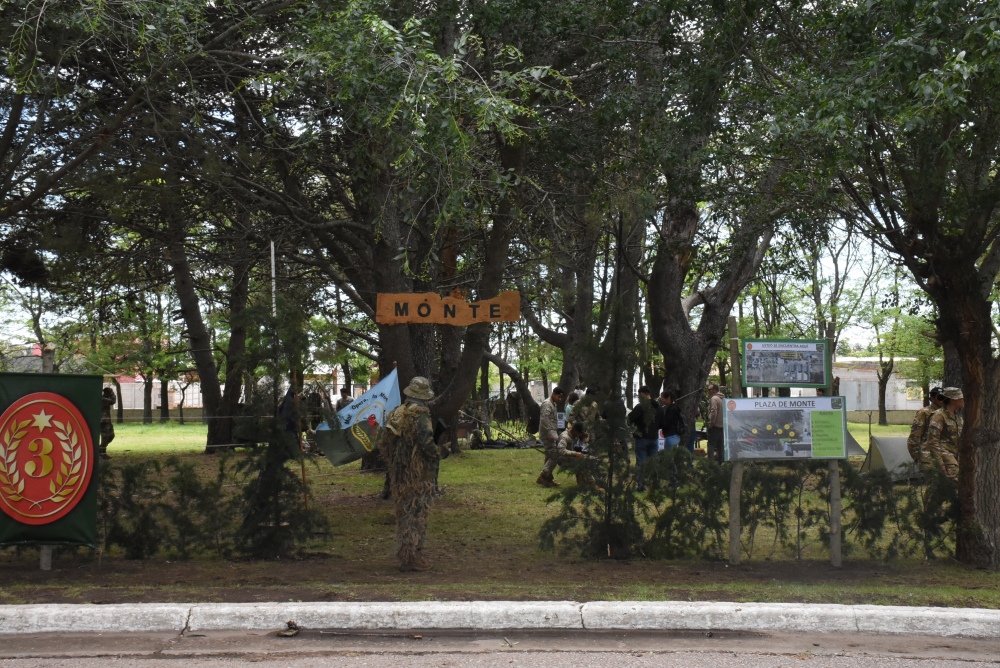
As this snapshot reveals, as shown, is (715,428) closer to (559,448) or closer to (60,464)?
(559,448)

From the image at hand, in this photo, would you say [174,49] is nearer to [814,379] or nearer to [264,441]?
[264,441]

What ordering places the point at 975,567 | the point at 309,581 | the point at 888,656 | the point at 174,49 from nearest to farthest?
the point at 888,656 → the point at 309,581 → the point at 975,567 → the point at 174,49

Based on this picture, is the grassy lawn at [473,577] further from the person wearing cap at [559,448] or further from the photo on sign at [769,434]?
the person wearing cap at [559,448]

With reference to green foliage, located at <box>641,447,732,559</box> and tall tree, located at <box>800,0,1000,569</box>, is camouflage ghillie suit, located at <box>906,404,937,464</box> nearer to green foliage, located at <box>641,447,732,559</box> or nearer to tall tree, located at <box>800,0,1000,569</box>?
tall tree, located at <box>800,0,1000,569</box>

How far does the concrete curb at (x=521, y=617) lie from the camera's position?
21.9 feet

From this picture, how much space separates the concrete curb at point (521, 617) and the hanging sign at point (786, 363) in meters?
2.24

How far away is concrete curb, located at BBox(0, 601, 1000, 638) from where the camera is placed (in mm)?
6676

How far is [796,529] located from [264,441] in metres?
5.07

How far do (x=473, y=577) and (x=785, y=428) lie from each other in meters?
3.11

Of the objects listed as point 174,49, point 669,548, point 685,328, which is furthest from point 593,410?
point 685,328

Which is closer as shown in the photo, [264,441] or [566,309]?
[264,441]

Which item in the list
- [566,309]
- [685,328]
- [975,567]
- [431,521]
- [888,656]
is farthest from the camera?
[566,309]

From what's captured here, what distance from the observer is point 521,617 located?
22.2ft

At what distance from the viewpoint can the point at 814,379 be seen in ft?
28.7
